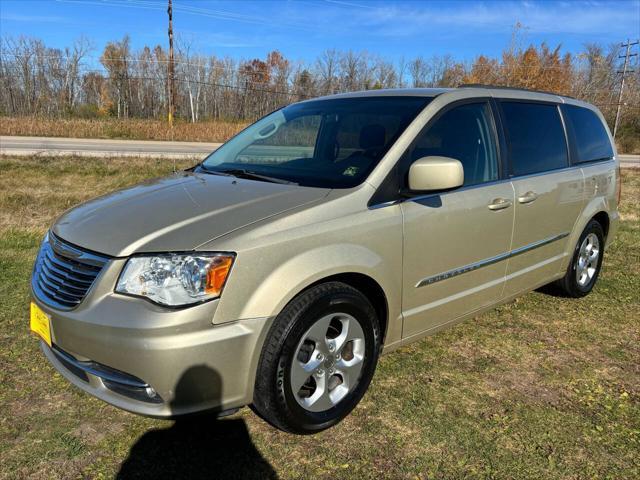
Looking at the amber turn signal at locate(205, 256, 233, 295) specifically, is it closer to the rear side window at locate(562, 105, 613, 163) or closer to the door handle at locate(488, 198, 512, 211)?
the door handle at locate(488, 198, 512, 211)

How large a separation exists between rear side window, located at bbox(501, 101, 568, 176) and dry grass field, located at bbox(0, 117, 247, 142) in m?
24.4

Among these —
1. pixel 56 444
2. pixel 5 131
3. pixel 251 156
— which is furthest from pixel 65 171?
pixel 5 131

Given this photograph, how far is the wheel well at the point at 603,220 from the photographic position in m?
4.83

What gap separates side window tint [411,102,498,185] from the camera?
3.14 metres

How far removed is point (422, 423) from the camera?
2818 mm

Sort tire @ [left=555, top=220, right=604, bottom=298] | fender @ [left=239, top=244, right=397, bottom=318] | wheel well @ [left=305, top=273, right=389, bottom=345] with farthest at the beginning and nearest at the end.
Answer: tire @ [left=555, top=220, right=604, bottom=298] → wheel well @ [left=305, top=273, right=389, bottom=345] → fender @ [left=239, top=244, right=397, bottom=318]

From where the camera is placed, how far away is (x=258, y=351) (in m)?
2.33

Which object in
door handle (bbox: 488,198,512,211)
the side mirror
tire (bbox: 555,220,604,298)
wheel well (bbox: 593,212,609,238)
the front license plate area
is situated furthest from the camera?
wheel well (bbox: 593,212,609,238)

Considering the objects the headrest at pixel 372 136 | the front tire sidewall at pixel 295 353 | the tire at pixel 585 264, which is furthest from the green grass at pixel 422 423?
the headrest at pixel 372 136

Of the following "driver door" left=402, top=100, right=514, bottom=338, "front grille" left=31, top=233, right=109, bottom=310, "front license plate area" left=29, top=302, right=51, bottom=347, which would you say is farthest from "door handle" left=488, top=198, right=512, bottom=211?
"front license plate area" left=29, top=302, right=51, bottom=347

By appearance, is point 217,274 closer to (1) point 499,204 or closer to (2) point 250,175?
(2) point 250,175

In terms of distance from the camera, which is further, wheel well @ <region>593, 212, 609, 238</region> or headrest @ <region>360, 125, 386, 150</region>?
wheel well @ <region>593, 212, 609, 238</region>

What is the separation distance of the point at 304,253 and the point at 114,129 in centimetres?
2829

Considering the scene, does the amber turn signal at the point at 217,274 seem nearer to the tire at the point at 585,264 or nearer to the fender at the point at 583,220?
the fender at the point at 583,220
